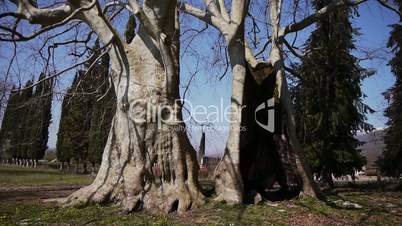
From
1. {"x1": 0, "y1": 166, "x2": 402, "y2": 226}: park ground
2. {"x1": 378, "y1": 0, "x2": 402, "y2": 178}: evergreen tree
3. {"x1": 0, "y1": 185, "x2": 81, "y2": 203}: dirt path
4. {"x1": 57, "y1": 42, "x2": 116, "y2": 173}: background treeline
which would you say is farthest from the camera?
{"x1": 378, "y1": 0, "x2": 402, "y2": 178}: evergreen tree

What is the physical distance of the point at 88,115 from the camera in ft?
47.1

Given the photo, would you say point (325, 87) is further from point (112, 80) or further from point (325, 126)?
point (112, 80)

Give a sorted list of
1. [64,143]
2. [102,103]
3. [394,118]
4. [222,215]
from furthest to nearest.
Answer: [64,143]
[394,118]
[102,103]
[222,215]

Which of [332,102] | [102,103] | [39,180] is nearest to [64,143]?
[39,180]

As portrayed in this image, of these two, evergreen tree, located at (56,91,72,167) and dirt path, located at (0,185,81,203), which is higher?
evergreen tree, located at (56,91,72,167)

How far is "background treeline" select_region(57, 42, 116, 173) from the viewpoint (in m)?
12.9

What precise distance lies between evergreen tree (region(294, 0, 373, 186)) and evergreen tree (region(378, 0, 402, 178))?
1.10 metres

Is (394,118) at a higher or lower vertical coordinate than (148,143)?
higher

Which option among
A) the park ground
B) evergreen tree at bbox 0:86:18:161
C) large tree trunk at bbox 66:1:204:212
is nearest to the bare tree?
large tree trunk at bbox 66:1:204:212

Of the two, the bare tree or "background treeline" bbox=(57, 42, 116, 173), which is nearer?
the bare tree

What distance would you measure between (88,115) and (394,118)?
14418 millimetres

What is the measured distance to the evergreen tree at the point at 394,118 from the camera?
64.0ft

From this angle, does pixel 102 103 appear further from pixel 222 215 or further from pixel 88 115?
pixel 222 215

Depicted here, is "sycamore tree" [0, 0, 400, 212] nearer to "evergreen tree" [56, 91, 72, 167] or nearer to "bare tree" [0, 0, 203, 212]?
"bare tree" [0, 0, 203, 212]
